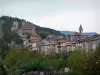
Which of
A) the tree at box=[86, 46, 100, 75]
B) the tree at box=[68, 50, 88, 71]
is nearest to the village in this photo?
the tree at box=[68, 50, 88, 71]

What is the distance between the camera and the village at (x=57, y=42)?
70.4m

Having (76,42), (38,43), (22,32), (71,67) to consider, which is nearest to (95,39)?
(76,42)

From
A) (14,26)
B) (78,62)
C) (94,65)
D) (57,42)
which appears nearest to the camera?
(94,65)

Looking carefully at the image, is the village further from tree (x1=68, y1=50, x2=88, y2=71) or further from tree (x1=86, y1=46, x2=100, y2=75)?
tree (x1=86, y1=46, x2=100, y2=75)

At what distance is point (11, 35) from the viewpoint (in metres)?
104

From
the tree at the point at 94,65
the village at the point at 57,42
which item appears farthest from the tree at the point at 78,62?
the village at the point at 57,42

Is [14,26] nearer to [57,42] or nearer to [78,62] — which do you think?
[57,42]

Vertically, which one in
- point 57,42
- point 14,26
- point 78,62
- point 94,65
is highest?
point 14,26

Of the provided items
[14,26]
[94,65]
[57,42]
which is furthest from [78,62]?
[14,26]

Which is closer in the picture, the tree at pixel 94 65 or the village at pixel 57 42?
the tree at pixel 94 65

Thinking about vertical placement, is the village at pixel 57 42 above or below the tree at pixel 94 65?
below

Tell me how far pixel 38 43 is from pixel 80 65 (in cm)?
7243

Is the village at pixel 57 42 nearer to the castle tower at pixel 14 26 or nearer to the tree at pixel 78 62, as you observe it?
the castle tower at pixel 14 26

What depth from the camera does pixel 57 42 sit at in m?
98.1
